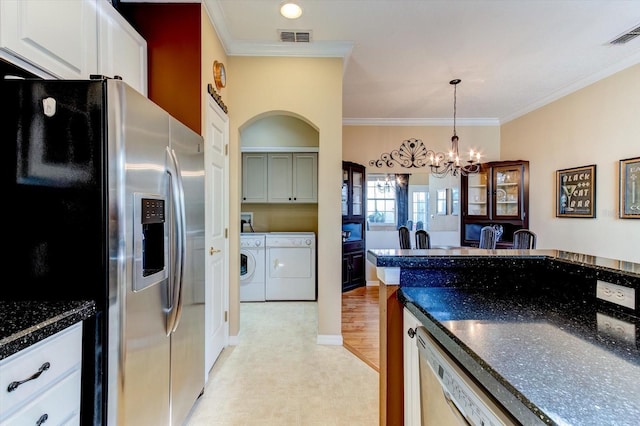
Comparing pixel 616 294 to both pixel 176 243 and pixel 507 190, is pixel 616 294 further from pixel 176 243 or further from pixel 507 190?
pixel 507 190

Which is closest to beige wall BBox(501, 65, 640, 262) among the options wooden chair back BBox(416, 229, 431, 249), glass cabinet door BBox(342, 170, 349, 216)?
wooden chair back BBox(416, 229, 431, 249)

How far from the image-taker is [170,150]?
1494 mm

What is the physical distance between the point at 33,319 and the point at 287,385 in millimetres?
1684

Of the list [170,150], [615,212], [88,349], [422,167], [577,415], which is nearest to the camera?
[577,415]

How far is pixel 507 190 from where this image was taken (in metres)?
4.51

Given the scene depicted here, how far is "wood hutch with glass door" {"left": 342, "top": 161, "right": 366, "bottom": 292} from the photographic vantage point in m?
4.70

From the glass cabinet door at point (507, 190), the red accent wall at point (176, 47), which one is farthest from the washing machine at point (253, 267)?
the glass cabinet door at point (507, 190)

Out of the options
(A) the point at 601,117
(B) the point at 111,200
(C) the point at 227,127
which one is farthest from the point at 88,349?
(A) the point at 601,117

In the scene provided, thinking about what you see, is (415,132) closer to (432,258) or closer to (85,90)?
(432,258)

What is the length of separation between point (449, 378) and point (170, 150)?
60.5 inches

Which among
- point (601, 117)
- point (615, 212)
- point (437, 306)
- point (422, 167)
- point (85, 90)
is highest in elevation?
point (601, 117)

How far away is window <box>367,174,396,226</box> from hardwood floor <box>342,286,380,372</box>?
123 centimetres

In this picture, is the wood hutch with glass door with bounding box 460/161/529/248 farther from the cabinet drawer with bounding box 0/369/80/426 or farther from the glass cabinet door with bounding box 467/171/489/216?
the cabinet drawer with bounding box 0/369/80/426

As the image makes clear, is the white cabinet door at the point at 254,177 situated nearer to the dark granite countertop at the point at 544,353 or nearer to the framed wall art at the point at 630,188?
the dark granite countertop at the point at 544,353
